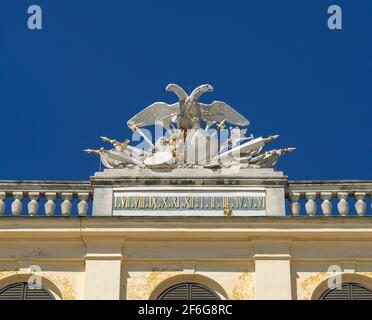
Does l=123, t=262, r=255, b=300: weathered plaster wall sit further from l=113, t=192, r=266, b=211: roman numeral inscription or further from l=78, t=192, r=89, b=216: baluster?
l=78, t=192, r=89, b=216: baluster

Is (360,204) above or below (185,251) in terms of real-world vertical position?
above

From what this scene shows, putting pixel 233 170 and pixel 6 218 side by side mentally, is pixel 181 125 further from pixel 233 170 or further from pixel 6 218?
pixel 6 218

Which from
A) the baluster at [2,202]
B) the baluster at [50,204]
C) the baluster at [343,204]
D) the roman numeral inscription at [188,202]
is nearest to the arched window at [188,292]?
the roman numeral inscription at [188,202]

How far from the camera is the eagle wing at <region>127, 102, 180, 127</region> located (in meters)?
31.0

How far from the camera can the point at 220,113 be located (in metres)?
31.1

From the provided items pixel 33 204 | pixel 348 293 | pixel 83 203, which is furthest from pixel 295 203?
pixel 33 204

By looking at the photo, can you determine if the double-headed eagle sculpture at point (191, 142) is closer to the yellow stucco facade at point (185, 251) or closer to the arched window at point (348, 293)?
the yellow stucco facade at point (185, 251)

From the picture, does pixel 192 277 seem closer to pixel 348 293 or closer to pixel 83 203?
pixel 83 203

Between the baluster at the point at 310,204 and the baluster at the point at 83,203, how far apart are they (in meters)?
4.23

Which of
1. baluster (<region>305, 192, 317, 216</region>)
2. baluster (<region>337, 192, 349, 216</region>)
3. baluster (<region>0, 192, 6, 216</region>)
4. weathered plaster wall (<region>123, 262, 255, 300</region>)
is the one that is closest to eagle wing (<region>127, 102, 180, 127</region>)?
baluster (<region>0, 192, 6, 216</region>)

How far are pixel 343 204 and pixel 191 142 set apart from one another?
3296 millimetres

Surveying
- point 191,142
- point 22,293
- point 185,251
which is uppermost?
point 191,142

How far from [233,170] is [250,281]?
2459 mm

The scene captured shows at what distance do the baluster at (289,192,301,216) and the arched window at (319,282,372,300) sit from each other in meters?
1.76
